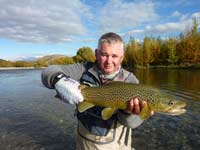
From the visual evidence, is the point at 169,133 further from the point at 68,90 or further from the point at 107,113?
the point at 68,90

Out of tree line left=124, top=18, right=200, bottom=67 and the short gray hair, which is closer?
the short gray hair

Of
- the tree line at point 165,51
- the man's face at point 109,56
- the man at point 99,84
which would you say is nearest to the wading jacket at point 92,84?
the man at point 99,84

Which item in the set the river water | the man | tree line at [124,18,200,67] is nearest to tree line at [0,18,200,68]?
tree line at [124,18,200,67]

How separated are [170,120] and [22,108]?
26.1 feet

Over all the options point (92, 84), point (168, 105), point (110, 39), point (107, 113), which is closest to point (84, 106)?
point (107, 113)

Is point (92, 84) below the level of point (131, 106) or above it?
above

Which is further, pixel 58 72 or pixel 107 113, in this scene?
pixel 58 72

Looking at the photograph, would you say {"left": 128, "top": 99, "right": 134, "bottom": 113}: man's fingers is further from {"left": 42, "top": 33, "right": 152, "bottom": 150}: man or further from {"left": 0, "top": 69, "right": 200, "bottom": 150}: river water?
{"left": 0, "top": 69, "right": 200, "bottom": 150}: river water

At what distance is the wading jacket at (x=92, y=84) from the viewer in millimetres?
3713

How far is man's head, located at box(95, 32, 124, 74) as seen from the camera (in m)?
3.60

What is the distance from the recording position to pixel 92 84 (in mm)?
3900

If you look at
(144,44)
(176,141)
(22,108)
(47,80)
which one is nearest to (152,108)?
(47,80)

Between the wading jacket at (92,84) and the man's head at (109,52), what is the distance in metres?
0.19

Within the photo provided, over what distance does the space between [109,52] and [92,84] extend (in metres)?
0.59
